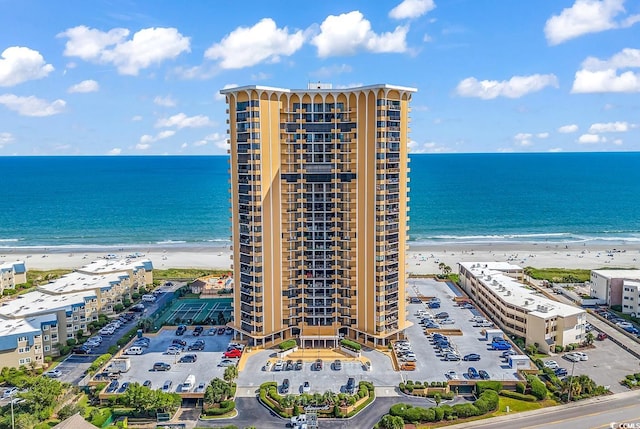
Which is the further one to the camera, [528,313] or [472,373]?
[528,313]

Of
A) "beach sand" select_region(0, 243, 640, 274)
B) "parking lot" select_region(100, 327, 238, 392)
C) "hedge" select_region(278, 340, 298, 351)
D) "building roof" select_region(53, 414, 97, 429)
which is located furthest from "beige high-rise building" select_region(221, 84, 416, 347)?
"beach sand" select_region(0, 243, 640, 274)

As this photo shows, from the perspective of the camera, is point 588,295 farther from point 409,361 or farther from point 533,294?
point 409,361

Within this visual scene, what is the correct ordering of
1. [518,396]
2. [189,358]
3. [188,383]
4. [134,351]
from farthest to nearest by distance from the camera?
[134,351]
[189,358]
[188,383]
[518,396]

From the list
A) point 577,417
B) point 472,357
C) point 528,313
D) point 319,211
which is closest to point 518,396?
point 577,417

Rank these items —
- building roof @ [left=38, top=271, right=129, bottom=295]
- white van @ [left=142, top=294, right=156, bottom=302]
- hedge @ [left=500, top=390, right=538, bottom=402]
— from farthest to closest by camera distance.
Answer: white van @ [left=142, top=294, right=156, bottom=302]
building roof @ [left=38, top=271, right=129, bottom=295]
hedge @ [left=500, top=390, right=538, bottom=402]

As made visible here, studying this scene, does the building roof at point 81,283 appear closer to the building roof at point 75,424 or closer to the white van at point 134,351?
the white van at point 134,351

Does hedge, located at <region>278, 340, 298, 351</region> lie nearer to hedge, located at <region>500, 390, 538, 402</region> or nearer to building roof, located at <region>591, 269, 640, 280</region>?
hedge, located at <region>500, 390, 538, 402</region>

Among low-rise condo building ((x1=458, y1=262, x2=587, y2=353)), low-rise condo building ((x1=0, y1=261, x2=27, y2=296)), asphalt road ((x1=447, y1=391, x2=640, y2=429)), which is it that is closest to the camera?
asphalt road ((x1=447, y1=391, x2=640, y2=429))

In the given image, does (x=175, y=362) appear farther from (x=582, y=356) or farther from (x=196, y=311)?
(x=582, y=356)
